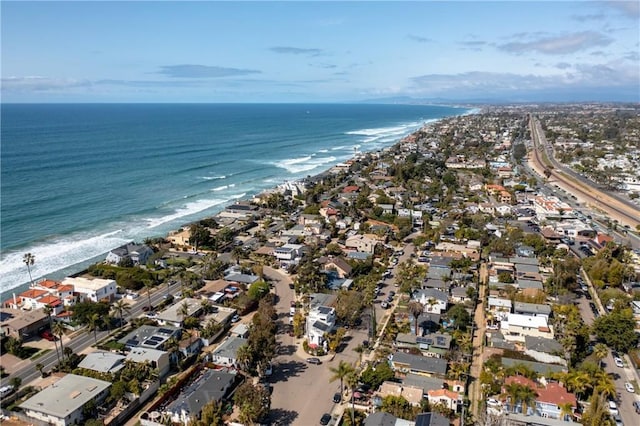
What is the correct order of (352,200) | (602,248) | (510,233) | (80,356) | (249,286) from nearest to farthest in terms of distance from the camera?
(80,356), (249,286), (602,248), (510,233), (352,200)

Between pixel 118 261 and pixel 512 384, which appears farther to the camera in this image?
pixel 118 261

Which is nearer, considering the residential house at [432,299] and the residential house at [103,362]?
the residential house at [103,362]

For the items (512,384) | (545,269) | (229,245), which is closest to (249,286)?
(229,245)

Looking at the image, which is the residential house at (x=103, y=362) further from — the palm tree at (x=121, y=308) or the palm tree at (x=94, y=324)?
the palm tree at (x=121, y=308)

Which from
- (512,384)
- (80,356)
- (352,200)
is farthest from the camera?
(352,200)

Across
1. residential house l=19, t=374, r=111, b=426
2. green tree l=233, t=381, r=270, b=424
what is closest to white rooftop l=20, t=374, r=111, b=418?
residential house l=19, t=374, r=111, b=426

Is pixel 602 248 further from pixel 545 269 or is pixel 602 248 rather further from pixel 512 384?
pixel 512 384

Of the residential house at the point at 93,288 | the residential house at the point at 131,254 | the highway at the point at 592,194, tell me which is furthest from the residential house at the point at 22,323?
the highway at the point at 592,194
